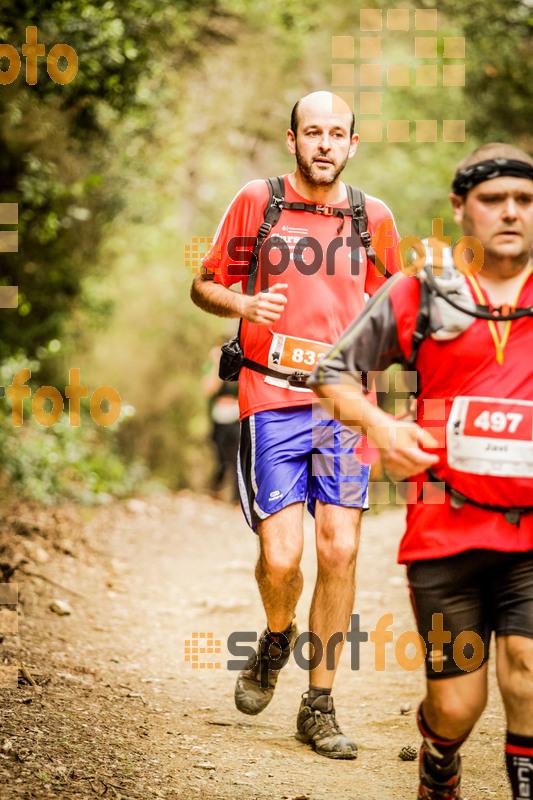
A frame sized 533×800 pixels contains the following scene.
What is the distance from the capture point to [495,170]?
2844 millimetres

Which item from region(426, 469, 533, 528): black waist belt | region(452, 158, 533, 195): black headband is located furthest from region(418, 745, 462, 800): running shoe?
region(452, 158, 533, 195): black headband

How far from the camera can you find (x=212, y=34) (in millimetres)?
12906

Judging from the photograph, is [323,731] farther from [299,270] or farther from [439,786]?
[299,270]

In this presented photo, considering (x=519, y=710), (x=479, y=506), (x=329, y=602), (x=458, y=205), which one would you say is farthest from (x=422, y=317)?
(x=329, y=602)

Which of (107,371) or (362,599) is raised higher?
(107,371)

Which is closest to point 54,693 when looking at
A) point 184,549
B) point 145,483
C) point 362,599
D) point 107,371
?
point 362,599

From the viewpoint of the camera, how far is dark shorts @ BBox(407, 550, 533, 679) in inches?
112

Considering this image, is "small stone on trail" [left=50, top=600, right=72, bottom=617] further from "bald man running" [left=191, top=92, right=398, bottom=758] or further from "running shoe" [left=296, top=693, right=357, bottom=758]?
"running shoe" [left=296, top=693, right=357, bottom=758]

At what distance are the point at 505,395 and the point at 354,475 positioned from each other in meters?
1.55

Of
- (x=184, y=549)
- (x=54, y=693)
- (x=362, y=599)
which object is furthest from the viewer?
(x=184, y=549)

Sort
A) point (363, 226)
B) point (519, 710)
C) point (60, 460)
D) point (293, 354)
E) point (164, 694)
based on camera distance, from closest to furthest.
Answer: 1. point (519, 710)
2. point (293, 354)
3. point (363, 226)
4. point (164, 694)
5. point (60, 460)

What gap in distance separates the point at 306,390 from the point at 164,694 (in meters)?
1.89

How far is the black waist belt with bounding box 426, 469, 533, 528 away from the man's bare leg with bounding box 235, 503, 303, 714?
1408 mm

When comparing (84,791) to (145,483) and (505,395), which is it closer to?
(505,395)
